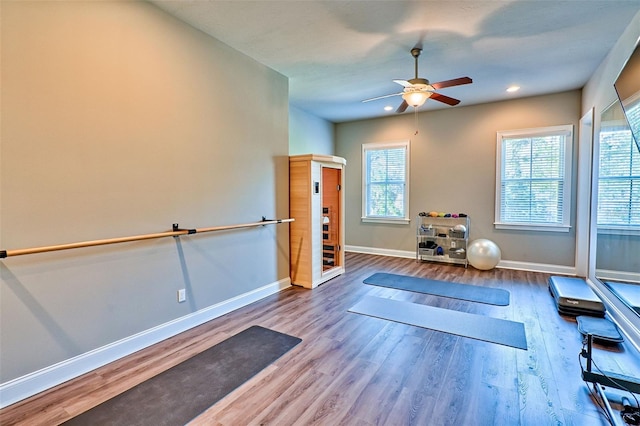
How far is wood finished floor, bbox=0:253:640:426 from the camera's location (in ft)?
6.37

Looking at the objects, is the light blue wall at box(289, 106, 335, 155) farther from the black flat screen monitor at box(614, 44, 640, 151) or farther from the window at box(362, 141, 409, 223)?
the black flat screen monitor at box(614, 44, 640, 151)

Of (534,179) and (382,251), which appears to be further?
(382,251)

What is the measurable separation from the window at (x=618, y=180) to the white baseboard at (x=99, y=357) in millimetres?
4202

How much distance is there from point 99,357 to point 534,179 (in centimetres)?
644

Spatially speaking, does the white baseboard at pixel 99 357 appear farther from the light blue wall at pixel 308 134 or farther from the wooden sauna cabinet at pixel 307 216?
the light blue wall at pixel 308 134

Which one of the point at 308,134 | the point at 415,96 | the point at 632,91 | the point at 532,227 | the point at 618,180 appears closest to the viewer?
the point at 632,91

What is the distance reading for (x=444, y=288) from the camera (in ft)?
14.5

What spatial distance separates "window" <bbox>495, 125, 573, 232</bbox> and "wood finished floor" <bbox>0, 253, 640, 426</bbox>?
2.39 metres

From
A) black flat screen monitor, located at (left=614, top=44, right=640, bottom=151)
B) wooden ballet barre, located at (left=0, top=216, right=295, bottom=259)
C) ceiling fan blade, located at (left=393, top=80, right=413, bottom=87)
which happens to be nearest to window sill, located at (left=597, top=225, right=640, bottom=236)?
black flat screen monitor, located at (left=614, top=44, right=640, bottom=151)

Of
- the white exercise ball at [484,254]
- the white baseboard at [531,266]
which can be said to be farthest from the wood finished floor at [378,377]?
the white baseboard at [531,266]

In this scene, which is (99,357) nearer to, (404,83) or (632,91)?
(404,83)

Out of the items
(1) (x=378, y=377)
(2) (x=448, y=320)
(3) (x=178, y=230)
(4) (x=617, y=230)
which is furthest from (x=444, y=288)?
(3) (x=178, y=230)

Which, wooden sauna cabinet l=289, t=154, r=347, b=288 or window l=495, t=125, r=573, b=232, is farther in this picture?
window l=495, t=125, r=573, b=232

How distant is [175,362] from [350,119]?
19.3 ft
